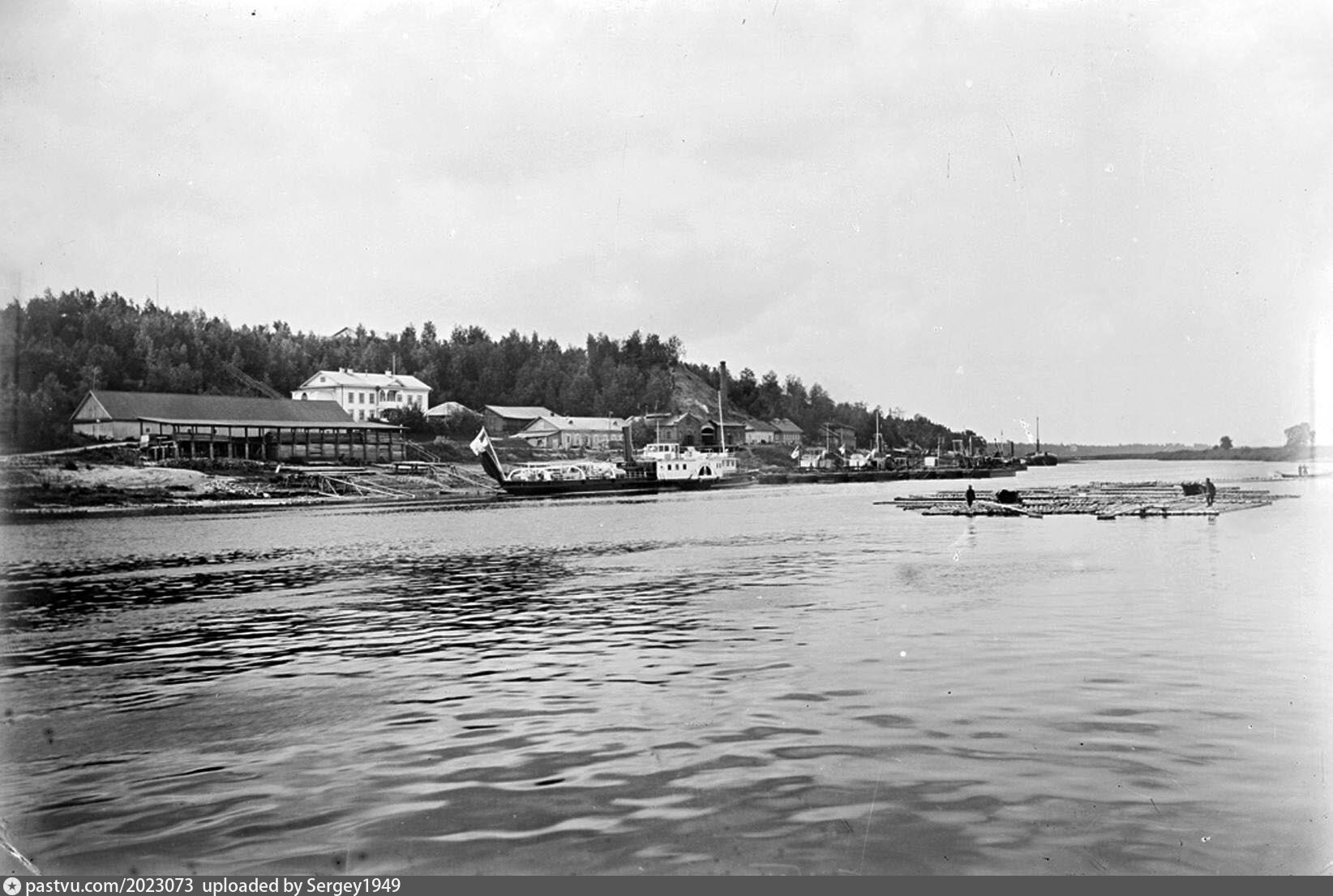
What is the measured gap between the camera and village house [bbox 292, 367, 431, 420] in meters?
92.0

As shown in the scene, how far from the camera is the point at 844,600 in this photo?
19.3m

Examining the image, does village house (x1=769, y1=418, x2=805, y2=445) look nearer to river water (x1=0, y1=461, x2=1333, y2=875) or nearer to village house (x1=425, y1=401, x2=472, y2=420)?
village house (x1=425, y1=401, x2=472, y2=420)

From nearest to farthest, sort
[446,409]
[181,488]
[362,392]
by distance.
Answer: [181,488]
[362,392]
[446,409]

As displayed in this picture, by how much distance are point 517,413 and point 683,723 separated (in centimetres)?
9517

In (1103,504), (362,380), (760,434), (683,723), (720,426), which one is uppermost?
(362,380)

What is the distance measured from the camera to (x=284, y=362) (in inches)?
3720

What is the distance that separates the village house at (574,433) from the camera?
102812 mm

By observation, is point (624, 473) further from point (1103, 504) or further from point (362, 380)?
point (1103, 504)

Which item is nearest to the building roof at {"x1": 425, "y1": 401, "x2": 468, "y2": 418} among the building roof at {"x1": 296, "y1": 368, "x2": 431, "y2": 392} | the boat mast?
the building roof at {"x1": 296, "y1": 368, "x2": 431, "y2": 392}

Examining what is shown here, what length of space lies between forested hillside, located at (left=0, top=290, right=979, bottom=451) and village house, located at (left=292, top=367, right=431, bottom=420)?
271cm

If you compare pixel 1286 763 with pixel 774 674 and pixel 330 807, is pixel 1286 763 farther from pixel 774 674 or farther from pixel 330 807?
pixel 330 807

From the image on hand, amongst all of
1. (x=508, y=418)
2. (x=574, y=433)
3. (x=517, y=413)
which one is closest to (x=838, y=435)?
(x=574, y=433)

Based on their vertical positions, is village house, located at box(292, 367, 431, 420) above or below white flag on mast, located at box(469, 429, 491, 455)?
above

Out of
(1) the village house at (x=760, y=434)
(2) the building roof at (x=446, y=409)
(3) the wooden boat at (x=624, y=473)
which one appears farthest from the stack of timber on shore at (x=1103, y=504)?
(1) the village house at (x=760, y=434)
